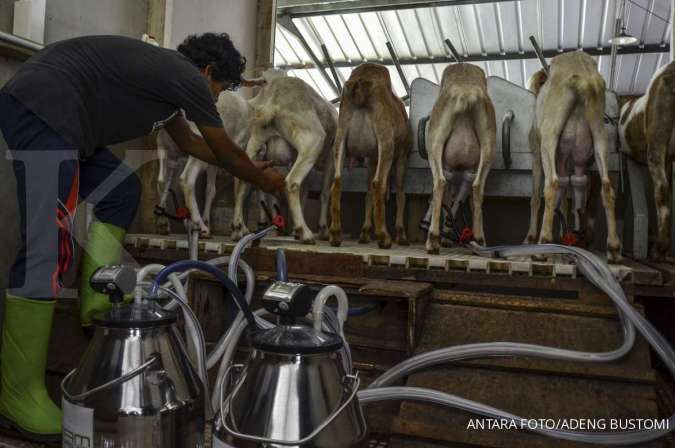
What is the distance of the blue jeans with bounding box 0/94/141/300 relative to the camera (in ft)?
6.40

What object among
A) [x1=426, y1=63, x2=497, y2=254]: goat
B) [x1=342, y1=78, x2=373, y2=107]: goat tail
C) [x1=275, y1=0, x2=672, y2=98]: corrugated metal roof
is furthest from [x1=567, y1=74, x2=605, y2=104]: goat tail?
[x1=275, y1=0, x2=672, y2=98]: corrugated metal roof

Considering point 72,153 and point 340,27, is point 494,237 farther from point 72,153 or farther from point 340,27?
point 340,27

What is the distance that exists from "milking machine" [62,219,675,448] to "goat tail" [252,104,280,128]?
1.95 metres

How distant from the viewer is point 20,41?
2.92 metres

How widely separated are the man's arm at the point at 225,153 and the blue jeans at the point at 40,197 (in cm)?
57

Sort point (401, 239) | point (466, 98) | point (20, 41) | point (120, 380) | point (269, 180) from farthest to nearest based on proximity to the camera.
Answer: point (401, 239)
point (466, 98)
point (20, 41)
point (269, 180)
point (120, 380)

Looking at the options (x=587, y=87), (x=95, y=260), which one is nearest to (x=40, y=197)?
(x=95, y=260)

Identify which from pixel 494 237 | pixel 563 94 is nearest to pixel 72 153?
pixel 563 94

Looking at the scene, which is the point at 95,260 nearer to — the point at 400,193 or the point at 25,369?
the point at 25,369

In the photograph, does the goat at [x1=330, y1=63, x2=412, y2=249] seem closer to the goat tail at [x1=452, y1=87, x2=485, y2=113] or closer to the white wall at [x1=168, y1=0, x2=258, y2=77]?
the goat tail at [x1=452, y1=87, x2=485, y2=113]

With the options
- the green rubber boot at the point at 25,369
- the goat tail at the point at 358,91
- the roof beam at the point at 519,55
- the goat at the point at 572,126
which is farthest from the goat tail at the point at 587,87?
the roof beam at the point at 519,55

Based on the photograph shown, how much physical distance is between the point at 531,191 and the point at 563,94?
113cm

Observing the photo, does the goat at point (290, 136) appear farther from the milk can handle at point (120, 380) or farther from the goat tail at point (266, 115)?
the milk can handle at point (120, 380)

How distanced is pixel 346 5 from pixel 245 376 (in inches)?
260
